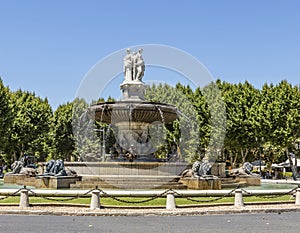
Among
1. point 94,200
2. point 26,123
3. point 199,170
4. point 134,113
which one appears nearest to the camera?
point 94,200

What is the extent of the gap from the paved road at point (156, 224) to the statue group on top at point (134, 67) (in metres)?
16.9

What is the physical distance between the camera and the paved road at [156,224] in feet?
34.7

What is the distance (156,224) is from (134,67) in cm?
1855

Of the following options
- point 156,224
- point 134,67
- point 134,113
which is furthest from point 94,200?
point 134,67

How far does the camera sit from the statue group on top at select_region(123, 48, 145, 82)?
28.9 meters

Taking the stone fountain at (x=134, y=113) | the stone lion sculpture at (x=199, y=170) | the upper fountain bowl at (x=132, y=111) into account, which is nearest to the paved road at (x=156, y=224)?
the stone lion sculpture at (x=199, y=170)

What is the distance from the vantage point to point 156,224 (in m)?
11.6

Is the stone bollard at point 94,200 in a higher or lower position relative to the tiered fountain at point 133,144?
lower

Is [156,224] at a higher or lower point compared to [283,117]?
lower

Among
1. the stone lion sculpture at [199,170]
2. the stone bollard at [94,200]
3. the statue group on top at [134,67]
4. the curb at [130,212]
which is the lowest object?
the curb at [130,212]

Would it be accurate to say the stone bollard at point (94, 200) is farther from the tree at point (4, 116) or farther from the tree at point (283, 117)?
the tree at point (283, 117)

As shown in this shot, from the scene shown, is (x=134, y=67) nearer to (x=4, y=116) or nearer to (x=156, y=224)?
(x=4, y=116)

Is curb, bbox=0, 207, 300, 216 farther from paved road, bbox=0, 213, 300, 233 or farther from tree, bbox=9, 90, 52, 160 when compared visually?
tree, bbox=9, 90, 52, 160

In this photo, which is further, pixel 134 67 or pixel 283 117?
pixel 283 117
